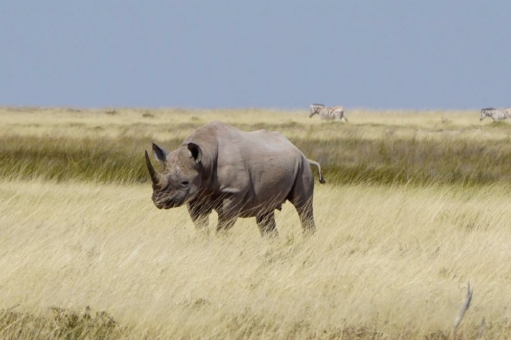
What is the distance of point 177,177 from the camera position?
9.01m

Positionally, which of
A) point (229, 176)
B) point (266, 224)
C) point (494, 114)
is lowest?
point (494, 114)

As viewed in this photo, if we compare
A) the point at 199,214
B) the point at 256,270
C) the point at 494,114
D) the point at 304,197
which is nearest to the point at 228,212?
the point at 199,214

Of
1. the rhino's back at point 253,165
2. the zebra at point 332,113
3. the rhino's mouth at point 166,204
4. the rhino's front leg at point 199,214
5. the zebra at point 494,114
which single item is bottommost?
the zebra at point 332,113

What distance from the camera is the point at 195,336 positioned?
595 cm

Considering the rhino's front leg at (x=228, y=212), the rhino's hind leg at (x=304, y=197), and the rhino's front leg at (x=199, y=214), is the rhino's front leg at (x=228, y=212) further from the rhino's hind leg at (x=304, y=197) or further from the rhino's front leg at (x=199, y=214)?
the rhino's hind leg at (x=304, y=197)

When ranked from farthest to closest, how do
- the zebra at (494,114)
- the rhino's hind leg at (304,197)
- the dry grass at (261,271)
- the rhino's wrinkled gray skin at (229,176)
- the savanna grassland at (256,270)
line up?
the zebra at (494,114) < the rhino's hind leg at (304,197) < the rhino's wrinkled gray skin at (229,176) < the dry grass at (261,271) < the savanna grassland at (256,270)

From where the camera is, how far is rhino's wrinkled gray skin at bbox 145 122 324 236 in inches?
356

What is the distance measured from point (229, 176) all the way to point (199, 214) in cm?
49

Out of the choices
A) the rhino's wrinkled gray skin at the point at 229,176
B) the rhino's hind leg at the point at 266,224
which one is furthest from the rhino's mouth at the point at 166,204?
the rhino's hind leg at the point at 266,224

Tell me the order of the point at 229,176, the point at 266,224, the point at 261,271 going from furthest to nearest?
the point at 266,224, the point at 229,176, the point at 261,271

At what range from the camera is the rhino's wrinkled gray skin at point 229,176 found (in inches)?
356

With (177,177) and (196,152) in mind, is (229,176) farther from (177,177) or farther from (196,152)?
(177,177)

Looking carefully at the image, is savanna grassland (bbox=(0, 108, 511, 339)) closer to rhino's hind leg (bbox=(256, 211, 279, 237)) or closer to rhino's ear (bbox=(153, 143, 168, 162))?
rhino's hind leg (bbox=(256, 211, 279, 237))

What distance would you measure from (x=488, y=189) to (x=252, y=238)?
7.32 metres
